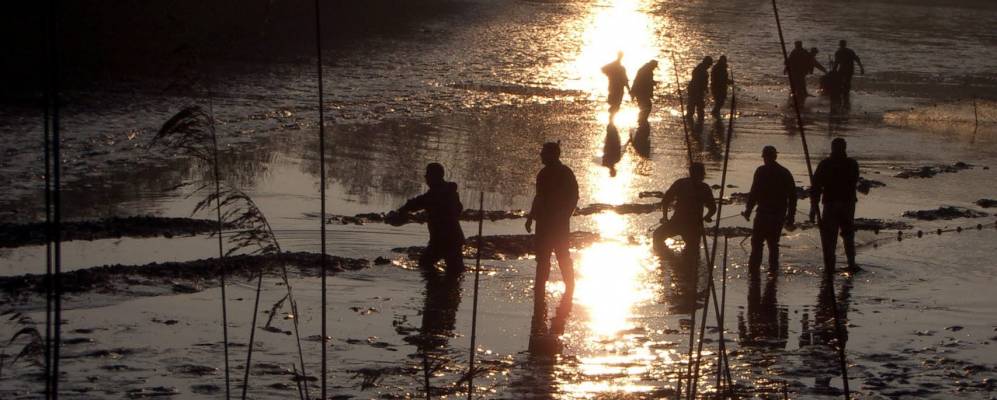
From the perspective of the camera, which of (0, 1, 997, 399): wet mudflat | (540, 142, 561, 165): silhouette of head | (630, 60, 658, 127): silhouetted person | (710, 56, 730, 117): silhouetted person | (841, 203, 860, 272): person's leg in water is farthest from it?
(710, 56, 730, 117): silhouetted person

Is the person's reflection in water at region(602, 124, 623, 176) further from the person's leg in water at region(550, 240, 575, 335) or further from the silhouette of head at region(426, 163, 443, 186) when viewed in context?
the person's leg in water at region(550, 240, 575, 335)

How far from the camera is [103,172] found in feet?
59.6

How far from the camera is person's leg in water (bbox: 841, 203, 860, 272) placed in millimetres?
13438

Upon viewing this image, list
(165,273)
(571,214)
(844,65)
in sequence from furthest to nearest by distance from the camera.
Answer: (844,65)
(165,273)
(571,214)

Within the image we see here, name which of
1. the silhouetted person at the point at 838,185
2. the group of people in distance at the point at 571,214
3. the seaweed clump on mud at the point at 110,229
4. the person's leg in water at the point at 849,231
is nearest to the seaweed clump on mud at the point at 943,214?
the group of people in distance at the point at 571,214

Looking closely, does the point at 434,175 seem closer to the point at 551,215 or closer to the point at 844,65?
the point at 551,215

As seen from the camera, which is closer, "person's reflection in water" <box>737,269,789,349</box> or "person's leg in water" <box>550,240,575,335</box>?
"person's reflection in water" <box>737,269,789,349</box>

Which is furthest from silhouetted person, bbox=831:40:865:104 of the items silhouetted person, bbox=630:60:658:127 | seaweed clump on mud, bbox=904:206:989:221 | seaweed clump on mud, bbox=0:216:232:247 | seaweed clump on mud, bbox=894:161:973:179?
seaweed clump on mud, bbox=0:216:232:247

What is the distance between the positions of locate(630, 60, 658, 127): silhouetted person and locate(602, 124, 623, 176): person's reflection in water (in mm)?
558

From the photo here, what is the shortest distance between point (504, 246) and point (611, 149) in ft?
29.9

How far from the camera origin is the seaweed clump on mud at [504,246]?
46.1ft

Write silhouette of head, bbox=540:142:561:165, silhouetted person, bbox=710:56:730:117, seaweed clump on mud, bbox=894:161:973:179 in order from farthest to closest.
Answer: silhouetted person, bbox=710:56:730:117 → seaweed clump on mud, bbox=894:161:973:179 → silhouette of head, bbox=540:142:561:165

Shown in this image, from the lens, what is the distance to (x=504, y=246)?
1449 cm

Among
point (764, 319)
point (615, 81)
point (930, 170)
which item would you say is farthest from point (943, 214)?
point (615, 81)
